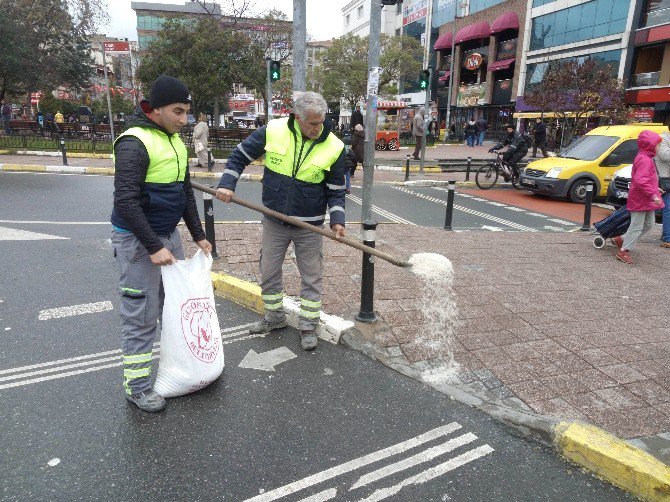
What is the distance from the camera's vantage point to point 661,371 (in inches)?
147

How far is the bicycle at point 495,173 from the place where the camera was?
15.1 m

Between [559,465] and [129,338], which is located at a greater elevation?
[129,338]

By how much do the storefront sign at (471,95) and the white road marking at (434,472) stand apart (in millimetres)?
45115

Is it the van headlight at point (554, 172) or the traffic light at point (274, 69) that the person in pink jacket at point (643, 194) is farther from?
the traffic light at point (274, 69)

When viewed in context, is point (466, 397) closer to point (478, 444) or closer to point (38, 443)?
point (478, 444)

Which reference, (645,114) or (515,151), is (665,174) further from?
(645,114)

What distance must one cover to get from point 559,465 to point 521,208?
10297 millimetres

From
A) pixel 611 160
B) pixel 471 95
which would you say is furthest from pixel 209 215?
pixel 471 95

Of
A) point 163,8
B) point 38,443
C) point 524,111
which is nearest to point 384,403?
point 38,443

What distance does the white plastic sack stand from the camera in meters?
3.01

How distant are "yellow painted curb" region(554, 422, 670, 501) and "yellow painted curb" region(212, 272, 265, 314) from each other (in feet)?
9.19

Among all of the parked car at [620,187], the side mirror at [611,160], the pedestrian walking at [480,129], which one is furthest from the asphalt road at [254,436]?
the pedestrian walking at [480,129]

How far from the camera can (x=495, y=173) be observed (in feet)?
51.3

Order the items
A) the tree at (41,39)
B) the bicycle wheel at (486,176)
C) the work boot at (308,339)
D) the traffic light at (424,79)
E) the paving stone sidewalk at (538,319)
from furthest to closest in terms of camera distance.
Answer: the tree at (41,39), the bicycle wheel at (486,176), the traffic light at (424,79), the work boot at (308,339), the paving stone sidewalk at (538,319)
